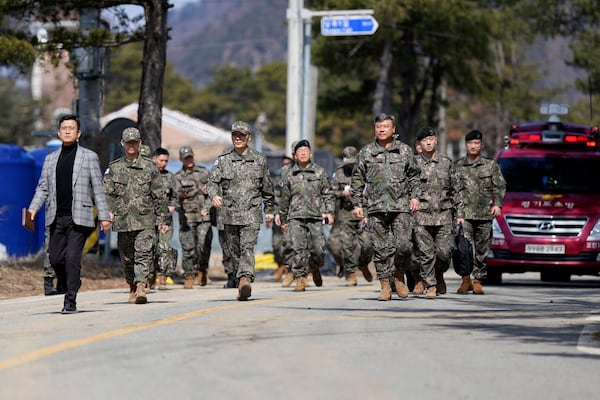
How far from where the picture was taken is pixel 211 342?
37.0 feet

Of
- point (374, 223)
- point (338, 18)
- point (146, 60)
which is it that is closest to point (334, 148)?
point (338, 18)

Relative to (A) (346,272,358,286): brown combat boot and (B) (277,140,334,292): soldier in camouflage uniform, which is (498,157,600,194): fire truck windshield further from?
(B) (277,140,334,292): soldier in camouflage uniform

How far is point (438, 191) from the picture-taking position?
1731 centimetres

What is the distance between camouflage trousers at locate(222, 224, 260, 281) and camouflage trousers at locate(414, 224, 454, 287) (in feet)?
6.54

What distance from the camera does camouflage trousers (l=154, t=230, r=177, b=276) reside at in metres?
16.8

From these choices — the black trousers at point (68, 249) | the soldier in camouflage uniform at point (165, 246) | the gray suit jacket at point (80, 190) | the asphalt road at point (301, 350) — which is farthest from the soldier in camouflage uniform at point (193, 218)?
the black trousers at point (68, 249)

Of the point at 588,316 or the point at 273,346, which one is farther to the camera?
the point at 588,316

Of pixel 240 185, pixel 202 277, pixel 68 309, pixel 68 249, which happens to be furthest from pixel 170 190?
pixel 68 309

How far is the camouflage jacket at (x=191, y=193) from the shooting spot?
21.6m

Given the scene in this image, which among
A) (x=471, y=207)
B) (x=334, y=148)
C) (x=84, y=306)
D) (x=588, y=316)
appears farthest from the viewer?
(x=334, y=148)

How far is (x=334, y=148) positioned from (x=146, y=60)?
225 ft

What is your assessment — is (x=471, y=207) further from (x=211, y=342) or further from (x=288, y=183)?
(x=211, y=342)

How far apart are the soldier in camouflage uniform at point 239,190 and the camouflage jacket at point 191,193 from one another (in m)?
4.59

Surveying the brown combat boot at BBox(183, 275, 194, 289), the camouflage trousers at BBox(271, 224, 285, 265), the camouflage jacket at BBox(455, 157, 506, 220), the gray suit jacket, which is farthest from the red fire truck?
the gray suit jacket
